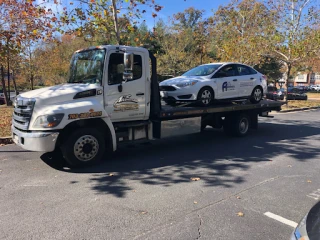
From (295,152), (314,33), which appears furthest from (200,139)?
(314,33)

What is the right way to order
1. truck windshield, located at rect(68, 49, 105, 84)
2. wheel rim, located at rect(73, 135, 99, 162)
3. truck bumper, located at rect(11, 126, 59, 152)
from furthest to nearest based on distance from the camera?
truck windshield, located at rect(68, 49, 105, 84) → wheel rim, located at rect(73, 135, 99, 162) → truck bumper, located at rect(11, 126, 59, 152)

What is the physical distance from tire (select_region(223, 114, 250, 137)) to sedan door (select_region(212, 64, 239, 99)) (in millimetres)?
709

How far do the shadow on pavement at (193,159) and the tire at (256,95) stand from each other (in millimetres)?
1155

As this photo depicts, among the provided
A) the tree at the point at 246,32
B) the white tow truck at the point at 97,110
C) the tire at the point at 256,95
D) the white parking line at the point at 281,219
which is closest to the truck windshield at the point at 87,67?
the white tow truck at the point at 97,110

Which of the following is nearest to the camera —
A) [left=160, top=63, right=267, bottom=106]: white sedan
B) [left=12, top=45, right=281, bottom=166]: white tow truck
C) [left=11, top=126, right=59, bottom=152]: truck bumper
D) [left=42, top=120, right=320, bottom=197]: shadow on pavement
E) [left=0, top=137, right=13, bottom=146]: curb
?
[left=42, top=120, right=320, bottom=197]: shadow on pavement

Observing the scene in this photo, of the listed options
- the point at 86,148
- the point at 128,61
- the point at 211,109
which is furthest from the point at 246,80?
the point at 86,148

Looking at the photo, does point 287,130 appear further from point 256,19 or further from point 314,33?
point 256,19

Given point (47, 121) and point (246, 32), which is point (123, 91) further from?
point (246, 32)

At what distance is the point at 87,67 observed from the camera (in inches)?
264

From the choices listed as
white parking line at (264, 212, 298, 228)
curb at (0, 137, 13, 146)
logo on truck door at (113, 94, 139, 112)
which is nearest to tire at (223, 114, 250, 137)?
logo on truck door at (113, 94, 139, 112)

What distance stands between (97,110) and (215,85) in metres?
3.99

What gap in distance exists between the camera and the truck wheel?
591 centimetres

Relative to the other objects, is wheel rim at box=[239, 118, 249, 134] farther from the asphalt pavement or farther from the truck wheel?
the truck wheel

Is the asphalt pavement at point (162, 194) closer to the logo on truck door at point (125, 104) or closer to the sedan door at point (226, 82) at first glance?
the logo on truck door at point (125, 104)
